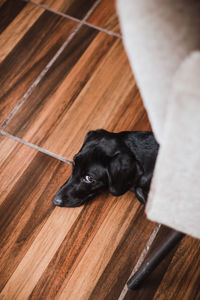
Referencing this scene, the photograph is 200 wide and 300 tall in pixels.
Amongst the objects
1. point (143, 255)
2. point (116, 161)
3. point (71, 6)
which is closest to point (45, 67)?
point (71, 6)

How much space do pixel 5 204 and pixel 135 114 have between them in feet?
2.68

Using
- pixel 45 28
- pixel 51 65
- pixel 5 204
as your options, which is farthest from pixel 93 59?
pixel 5 204

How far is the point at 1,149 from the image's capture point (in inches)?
59.4

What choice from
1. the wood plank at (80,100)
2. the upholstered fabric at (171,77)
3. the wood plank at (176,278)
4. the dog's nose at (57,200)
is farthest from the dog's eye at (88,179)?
the upholstered fabric at (171,77)

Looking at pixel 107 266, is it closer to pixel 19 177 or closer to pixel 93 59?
pixel 19 177

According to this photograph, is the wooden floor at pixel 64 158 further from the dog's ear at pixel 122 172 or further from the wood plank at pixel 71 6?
the dog's ear at pixel 122 172

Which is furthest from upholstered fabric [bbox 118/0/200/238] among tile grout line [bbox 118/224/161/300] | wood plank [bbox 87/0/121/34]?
wood plank [bbox 87/0/121/34]

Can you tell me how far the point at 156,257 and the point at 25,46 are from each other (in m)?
1.46

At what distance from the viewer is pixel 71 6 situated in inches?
76.6

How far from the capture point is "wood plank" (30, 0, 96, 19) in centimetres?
192

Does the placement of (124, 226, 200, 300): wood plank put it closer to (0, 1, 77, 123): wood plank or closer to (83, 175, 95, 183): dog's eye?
(83, 175, 95, 183): dog's eye

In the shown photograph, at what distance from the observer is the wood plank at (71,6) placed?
1923mm

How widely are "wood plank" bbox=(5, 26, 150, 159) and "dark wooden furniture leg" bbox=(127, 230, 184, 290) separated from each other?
67 cm

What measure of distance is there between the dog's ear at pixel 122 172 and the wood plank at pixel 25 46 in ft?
2.53
